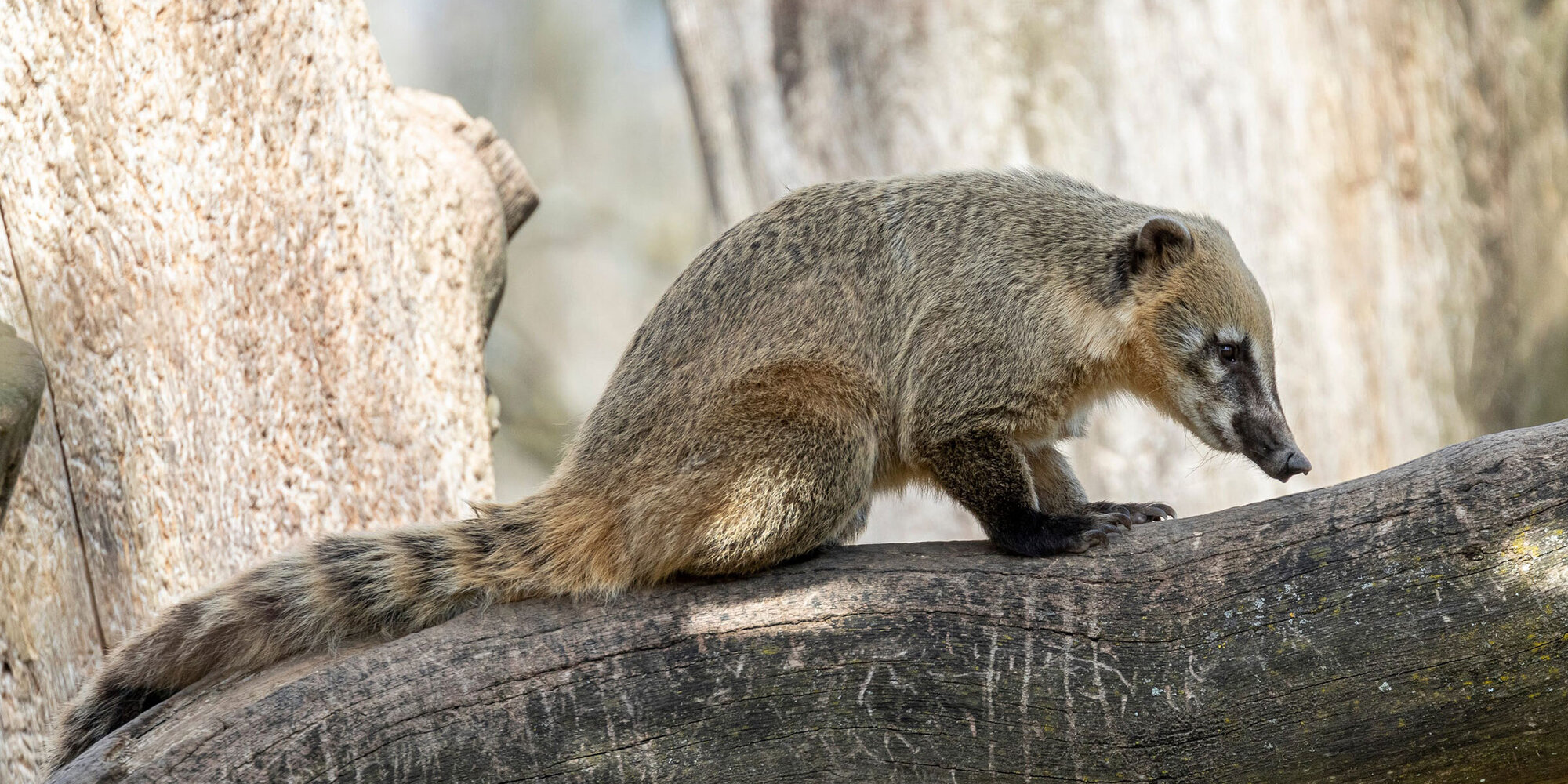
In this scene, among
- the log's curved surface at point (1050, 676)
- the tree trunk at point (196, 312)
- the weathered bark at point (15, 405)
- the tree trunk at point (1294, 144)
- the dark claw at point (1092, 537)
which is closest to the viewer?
the log's curved surface at point (1050, 676)

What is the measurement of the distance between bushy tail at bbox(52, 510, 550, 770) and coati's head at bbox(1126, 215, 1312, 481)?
2391 mm

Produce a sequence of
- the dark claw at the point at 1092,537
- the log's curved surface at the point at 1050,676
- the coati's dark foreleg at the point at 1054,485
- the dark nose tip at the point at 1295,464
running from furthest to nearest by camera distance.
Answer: the coati's dark foreleg at the point at 1054,485, the dark nose tip at the point at 1295,464, the dark claw at the point at 1092,537, the log's curved surface at the point at 1050,676

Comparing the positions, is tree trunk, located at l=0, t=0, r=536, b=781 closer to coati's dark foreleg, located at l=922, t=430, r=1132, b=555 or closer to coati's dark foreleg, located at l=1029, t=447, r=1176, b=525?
coati's dark foreleg, located at l=922, t=430, r=1132, b=555

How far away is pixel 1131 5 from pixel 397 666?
6.18 meters

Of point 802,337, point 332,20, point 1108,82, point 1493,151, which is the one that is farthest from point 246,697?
point 1493,151

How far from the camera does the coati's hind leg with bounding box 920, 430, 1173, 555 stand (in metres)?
3.74

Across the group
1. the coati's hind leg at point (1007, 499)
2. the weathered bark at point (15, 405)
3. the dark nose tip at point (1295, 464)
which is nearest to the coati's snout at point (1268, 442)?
the dark nose tip at point (1295, 464)

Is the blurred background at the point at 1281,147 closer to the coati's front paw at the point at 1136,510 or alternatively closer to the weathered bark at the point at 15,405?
the coati's front paw at the point at 1136,510

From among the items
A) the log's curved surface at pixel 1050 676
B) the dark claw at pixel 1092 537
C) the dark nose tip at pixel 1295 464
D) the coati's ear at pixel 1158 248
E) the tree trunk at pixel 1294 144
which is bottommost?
the log's curved surface at pixel 1050 676

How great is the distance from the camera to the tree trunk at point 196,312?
4.16 meters

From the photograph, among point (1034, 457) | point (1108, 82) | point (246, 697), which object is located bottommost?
point (246, 697)

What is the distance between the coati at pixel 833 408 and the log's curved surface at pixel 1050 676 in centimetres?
20

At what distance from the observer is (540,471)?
1827cm

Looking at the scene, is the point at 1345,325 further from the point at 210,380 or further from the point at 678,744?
the point at 210,380
